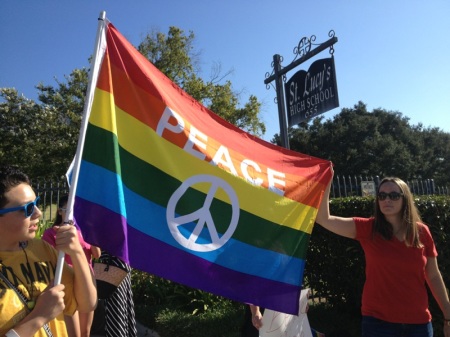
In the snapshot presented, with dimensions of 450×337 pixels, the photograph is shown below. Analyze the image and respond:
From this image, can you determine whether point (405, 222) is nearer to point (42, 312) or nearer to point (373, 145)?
point (42, 312)

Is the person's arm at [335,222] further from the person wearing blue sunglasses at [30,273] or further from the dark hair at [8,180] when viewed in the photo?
the dark hair at [8,180]

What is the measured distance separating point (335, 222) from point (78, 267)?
1.86m

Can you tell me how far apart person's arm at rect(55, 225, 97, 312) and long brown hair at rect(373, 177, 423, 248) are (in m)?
1.90

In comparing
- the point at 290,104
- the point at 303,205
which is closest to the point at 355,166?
the point at 290,104

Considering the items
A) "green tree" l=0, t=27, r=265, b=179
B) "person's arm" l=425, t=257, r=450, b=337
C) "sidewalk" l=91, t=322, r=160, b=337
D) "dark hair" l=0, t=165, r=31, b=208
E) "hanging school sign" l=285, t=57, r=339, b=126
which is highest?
A: "green tree" l=0, t=27, r=265, b=179

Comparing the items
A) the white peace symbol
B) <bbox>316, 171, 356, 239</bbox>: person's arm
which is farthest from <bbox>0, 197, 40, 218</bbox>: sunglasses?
<bbox>316, 171, 356, 239</bbox>: person's arm

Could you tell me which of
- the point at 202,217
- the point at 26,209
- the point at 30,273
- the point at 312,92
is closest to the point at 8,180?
the point at 26,209

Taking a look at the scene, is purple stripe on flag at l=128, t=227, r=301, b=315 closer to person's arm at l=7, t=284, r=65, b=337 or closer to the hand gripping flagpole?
the hand gripping flagpole

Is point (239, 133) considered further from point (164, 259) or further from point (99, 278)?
point (99, 278)

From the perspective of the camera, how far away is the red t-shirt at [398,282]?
8.63ft

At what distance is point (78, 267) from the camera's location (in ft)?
6.00

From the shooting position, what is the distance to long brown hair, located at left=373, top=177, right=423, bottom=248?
2.71 m

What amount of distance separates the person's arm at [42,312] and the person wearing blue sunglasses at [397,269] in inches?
78.6

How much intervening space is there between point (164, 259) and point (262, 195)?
814 mm
